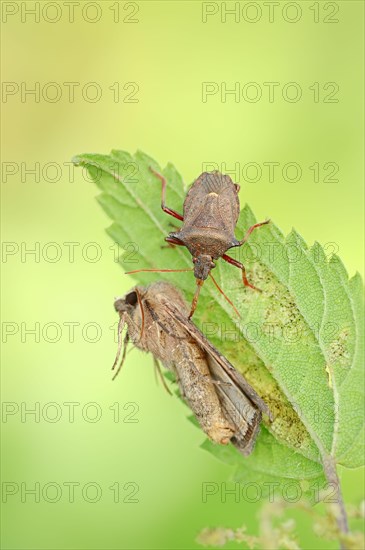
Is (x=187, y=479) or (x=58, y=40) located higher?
(x=58, y=40)

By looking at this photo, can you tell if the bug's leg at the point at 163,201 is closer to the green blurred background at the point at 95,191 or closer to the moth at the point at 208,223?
the moth at the point at 208,223

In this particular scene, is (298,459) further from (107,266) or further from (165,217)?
(107,266)

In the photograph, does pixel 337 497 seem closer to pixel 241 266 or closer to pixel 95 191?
pixel 241 266

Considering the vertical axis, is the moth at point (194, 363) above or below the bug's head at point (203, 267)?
below

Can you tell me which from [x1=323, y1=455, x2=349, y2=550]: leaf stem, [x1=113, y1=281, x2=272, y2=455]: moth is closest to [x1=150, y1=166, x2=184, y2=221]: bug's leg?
[x1=113, y1=281, x2=272, y2=455]: moth

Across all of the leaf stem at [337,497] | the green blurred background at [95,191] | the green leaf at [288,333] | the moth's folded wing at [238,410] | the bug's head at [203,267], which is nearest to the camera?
the leaf stem at [337,497]

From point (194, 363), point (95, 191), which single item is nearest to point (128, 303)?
point (194, 363)

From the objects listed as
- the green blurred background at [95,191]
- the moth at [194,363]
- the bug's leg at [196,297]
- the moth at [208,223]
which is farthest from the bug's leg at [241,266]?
the green blurred background at [95,191]

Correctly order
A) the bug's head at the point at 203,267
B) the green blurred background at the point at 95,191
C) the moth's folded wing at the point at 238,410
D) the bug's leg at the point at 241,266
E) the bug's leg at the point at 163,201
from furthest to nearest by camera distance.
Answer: the green blurred background at the point at 95,191 < the bug's leg at the point at 163,201 < the bug's head at the point at 203,267 < the bug's leg at the point at 241,266 < the moth's folded wing at the point at 238,410

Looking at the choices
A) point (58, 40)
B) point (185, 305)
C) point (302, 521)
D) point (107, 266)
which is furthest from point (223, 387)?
point (58, 40)
